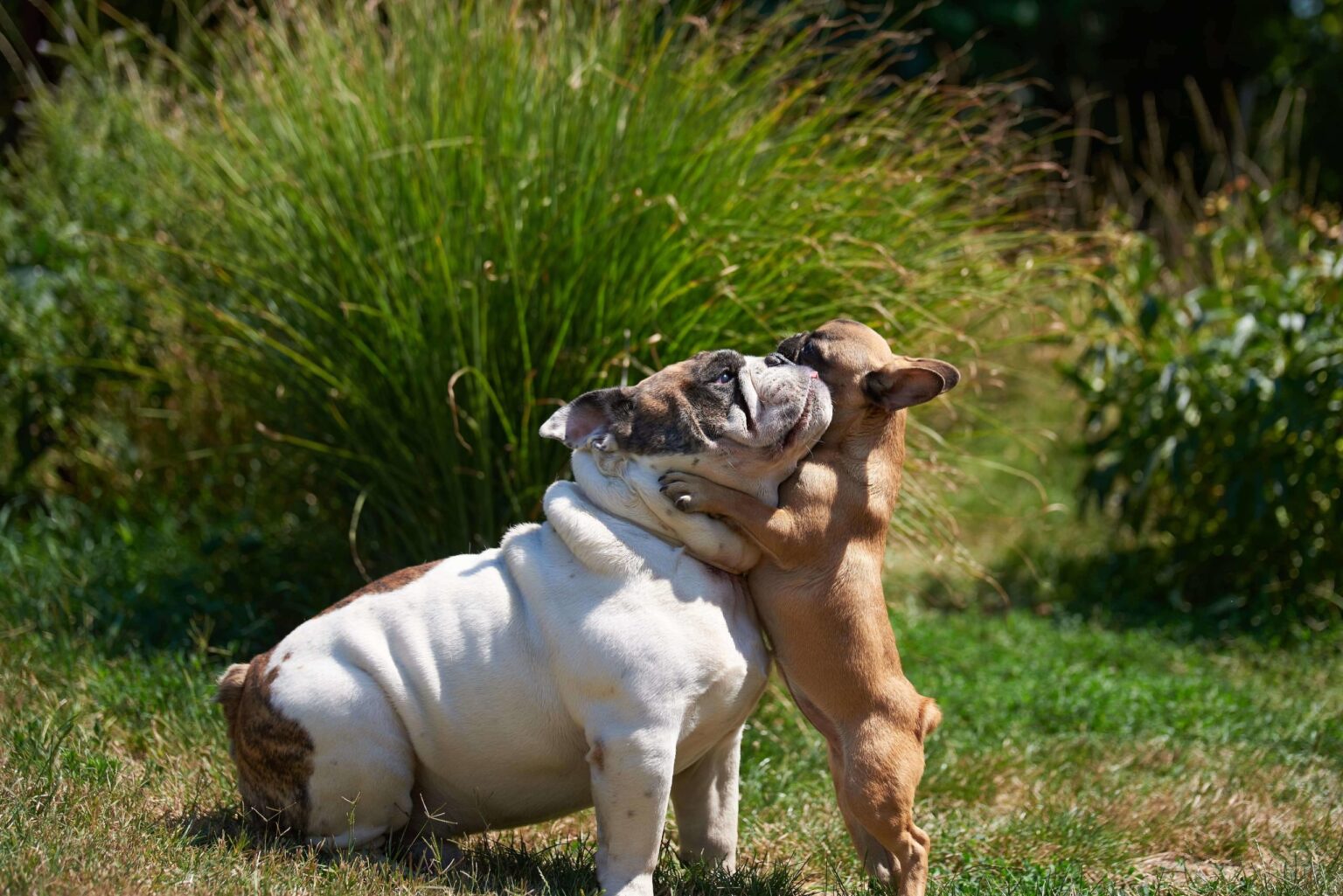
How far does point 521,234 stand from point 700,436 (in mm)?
1714

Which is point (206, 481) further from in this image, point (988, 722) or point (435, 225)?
point (988, 722)

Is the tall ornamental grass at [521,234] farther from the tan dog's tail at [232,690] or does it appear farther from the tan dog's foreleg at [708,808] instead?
the tan dog's foreleg at [708,808]

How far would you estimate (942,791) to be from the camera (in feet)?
13.6

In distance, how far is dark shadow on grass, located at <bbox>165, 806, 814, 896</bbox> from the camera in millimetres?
3145

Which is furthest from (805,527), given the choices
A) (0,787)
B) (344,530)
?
(344,530)

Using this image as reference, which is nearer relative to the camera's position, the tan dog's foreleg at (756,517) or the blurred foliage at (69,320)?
the tan dog's foreleg at (756,517)

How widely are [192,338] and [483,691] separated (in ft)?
9.75

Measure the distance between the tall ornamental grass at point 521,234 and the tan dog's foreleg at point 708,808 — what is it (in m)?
1.39

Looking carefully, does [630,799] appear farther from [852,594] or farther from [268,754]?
[268,754]

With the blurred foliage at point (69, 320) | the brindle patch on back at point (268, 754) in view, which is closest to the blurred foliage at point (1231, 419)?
the brindle patch on back at point (268, 754)

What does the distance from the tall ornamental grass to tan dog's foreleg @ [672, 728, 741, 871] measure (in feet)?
4.57

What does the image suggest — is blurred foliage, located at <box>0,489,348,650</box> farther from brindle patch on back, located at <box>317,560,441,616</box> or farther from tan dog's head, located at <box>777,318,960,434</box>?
tan dog's head, located at <box>777,318,960,434</box>

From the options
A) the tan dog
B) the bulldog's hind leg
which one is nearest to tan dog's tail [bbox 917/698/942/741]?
the tan dog

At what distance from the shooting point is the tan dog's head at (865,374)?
3.16 m
